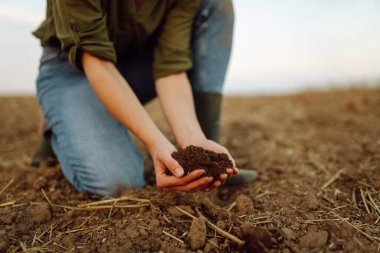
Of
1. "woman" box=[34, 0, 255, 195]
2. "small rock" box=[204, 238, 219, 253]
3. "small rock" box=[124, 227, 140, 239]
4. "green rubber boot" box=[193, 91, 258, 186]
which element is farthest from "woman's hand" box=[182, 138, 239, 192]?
"green rubber boot" box=[193, 91, 258, 186]

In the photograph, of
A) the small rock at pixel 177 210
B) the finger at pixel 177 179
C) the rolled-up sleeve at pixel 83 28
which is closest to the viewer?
the finger at pixel 177 179

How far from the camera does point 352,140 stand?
9.12ft

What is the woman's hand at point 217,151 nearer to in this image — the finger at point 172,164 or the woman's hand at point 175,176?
the woman's hand at point 175,176

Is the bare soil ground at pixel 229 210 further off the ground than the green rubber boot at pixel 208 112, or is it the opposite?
the green rubber boot at pixel 208 112

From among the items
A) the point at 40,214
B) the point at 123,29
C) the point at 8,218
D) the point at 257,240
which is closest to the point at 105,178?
the point at 40,214

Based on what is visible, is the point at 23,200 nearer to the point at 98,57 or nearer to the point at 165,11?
the point at 98,57

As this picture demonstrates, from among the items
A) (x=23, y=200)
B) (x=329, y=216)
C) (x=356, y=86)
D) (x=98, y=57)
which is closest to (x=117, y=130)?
(x=98, y=57)

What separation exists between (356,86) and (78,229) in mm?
5564

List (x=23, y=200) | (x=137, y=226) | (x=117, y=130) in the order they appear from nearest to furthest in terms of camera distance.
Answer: (x=137, y=226) → (x=23, y=200) → (x=117, y=130)

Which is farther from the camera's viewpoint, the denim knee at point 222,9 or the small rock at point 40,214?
the denim knee at point 222,9

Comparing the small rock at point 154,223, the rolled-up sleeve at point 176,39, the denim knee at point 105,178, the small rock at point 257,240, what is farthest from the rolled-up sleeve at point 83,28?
the small rock at point 257,240

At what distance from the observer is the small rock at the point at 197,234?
47.4 inches

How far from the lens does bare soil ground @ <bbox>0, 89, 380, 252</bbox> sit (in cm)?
122

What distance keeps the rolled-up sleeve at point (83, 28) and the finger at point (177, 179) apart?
2.22 feet
